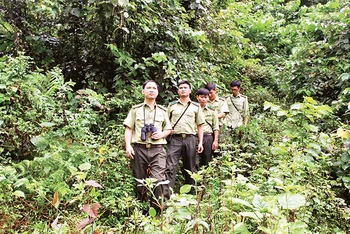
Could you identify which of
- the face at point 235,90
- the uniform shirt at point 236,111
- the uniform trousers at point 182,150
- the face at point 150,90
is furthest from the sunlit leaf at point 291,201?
the face at point 235,90

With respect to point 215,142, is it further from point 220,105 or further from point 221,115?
point 220,105

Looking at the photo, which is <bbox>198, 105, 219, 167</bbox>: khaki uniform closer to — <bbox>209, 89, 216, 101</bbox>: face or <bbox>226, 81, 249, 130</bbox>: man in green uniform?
<bbox>209, 89, 216, 101</bbox>: face

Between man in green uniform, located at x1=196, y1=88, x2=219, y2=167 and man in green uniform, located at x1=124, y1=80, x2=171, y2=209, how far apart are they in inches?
41.2

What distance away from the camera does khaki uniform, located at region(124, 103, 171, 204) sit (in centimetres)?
405

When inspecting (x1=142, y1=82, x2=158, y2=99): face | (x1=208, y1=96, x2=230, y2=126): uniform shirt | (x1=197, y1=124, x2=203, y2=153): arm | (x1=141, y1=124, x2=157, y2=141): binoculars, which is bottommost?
(x1=197, y1=124, x2=203, y2=153): arm

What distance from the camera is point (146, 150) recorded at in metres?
4.10

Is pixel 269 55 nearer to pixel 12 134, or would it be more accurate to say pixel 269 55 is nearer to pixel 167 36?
pixel 167 36

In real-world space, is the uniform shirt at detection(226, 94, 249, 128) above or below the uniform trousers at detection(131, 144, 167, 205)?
above

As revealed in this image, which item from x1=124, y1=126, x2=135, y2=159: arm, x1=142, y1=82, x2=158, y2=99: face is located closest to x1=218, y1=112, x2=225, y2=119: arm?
x1=142, y1=82, x2=158, y2=99: face

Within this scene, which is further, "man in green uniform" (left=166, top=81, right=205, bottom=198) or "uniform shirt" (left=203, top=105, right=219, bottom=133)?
"uniform shirt" (left=203, top=105, right=219, bottom=133)

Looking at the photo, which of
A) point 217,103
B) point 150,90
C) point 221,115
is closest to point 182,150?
point 150,90

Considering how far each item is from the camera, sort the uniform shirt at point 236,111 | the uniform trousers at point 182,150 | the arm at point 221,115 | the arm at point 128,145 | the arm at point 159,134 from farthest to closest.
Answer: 1. the uniform shirt at point 236,111
2. the arm at point 221,115
3. the uniform trousers at point 182,150
4. the arm at point 159,134
5. the arm at point 128,145

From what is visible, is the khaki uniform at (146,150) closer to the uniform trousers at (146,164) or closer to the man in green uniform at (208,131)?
the uniform trousers at (146,164)

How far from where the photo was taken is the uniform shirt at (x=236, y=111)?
5.95m
